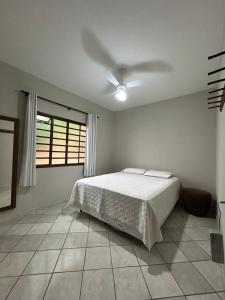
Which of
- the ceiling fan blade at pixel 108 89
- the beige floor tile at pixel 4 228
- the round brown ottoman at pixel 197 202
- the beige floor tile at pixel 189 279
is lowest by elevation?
the beige floor tile at pixel 189 279

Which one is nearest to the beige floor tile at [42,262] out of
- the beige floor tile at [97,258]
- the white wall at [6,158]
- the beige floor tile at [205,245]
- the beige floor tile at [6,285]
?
the beige floor tile at [6,285]

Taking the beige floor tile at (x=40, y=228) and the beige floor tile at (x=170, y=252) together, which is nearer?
the beige floor tile at (x=170, y=252)

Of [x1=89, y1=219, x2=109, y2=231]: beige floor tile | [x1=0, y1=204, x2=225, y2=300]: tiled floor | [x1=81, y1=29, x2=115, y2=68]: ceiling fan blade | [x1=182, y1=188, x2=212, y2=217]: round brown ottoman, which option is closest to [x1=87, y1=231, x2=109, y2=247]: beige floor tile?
[x1=0, y1=204, x2=225, y2=300]: tiled floor

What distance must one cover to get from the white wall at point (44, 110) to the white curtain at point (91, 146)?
0.20 m

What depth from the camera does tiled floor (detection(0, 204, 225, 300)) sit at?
1271 millimetres

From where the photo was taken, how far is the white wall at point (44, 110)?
2.45 metres

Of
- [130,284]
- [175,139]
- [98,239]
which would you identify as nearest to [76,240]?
[98,239]

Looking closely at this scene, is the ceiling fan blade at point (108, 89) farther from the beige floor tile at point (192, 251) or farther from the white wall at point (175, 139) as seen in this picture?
the beige floor tile at point (192, 251)

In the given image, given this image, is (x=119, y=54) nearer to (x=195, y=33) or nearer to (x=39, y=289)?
(x=195, y=33)

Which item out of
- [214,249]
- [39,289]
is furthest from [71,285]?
[214,249]

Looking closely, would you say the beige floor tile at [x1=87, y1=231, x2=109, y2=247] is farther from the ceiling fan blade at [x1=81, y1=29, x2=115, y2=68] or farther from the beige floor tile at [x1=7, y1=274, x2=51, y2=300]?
the ceiling fan blade at [x1=81, y1=29, x2=115, y2=68]

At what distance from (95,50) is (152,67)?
3.25ft

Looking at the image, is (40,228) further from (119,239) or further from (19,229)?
(119,239)

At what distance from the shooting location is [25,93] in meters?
2.62
